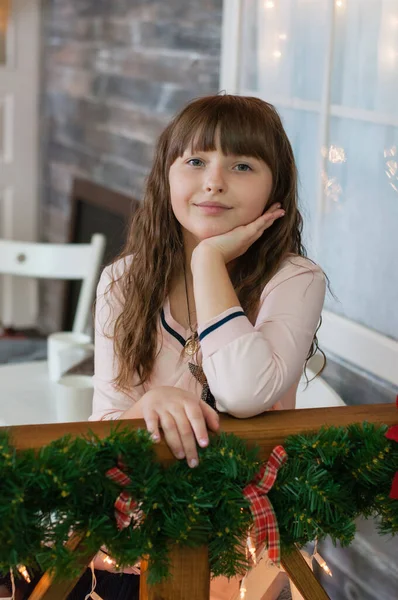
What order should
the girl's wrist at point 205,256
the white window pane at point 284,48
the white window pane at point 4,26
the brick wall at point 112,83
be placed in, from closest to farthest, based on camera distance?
the girl's wrist at point 205,256, the white window pane at point 284,48, the brick wall at point 112,83, the white window pane at point 4,26

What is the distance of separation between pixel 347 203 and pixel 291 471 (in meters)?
1.05

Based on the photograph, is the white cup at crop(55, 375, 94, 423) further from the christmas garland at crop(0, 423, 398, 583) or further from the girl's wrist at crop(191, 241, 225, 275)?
the christmas garland at crop(0, 423, 398, 583)

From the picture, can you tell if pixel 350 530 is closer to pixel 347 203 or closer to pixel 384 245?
pixel 384 245

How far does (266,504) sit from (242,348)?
233 mm

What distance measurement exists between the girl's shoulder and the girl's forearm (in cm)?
12

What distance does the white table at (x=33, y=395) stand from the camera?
1688 mm

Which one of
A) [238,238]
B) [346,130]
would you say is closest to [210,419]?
[238,238]

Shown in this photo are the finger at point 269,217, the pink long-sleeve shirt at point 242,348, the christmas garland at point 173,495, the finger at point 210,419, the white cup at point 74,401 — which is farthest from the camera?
the white cup at point 74,401

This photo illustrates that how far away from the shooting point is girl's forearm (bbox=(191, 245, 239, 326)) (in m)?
1.09

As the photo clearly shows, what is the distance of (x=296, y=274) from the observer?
126cm

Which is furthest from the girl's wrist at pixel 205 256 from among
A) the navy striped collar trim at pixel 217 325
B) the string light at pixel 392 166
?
the string light at pixel 392 166

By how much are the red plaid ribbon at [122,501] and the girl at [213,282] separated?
0.10m

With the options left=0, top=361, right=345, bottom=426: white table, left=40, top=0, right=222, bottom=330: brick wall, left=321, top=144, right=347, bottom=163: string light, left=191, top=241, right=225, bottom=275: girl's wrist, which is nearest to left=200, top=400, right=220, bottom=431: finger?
left=191, top=241, right=225, bottom=275: girl's wrist

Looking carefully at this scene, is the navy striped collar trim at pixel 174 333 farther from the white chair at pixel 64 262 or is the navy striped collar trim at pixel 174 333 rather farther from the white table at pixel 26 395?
the white chair at pixel 64 262
